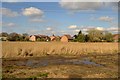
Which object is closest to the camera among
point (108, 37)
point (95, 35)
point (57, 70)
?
point (57, 70)

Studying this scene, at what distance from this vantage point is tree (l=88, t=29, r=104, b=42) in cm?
7475

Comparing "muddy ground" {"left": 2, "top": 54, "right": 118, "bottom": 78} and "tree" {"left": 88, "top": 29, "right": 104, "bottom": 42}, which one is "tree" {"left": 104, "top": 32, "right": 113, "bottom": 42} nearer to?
"tree" {"left": 88, "top": 29, "right": 104, "bottom": 42}

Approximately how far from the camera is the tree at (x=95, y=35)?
7475 cm

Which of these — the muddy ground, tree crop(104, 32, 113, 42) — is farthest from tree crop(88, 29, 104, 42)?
the muddy ground

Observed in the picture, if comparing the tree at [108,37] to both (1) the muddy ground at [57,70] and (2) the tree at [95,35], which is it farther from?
(1) the muddy ground at [57,70]

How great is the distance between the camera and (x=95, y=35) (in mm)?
78750

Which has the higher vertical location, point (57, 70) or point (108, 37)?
point (108, 37)

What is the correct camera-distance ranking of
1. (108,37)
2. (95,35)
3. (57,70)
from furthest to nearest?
(95,35), (108,37), (57,70)

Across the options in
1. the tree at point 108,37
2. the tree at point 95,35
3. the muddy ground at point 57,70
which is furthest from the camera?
the tree at point 108,37

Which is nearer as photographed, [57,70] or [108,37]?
[57,70]

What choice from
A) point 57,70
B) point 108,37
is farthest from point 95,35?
point 57,70

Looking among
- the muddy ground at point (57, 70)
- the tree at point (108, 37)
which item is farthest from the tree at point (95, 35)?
the muddy ground at point (57, 70)

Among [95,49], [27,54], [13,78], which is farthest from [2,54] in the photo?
[95,49]

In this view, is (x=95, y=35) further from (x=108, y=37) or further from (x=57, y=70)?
(x=57, y=70)
